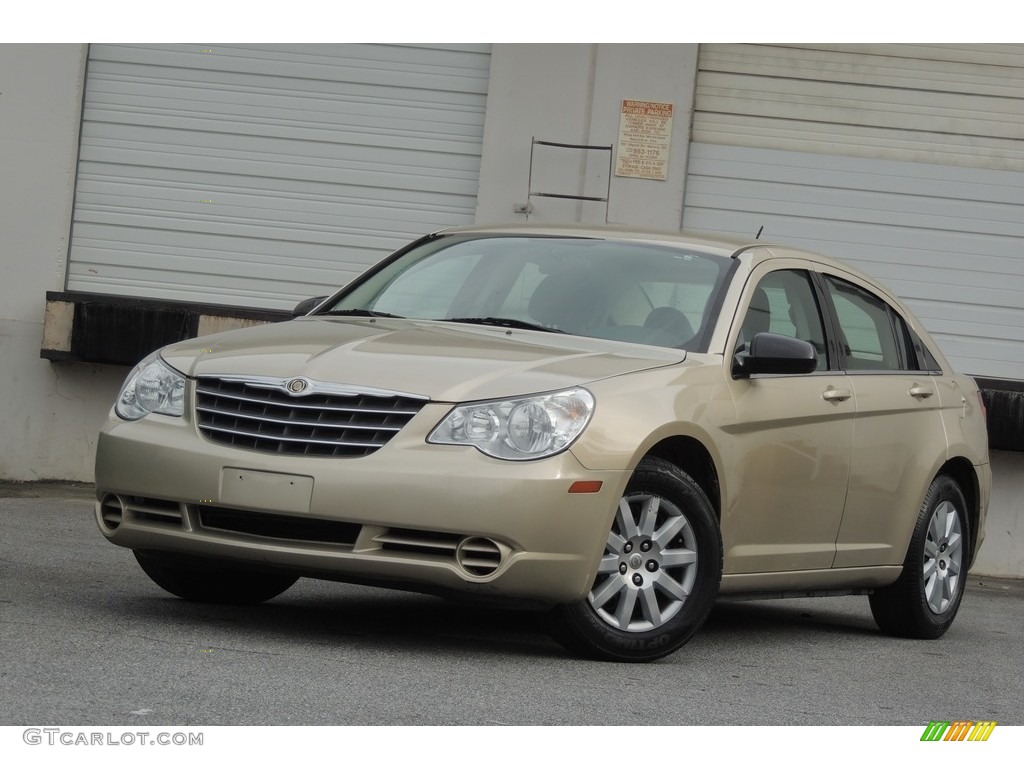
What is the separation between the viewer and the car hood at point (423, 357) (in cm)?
527

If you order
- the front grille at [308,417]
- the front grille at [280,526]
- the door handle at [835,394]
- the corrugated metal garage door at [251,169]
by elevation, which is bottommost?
the front grille at [280,526]

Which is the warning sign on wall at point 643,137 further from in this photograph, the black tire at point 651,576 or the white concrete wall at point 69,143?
the black tire at point 651,576

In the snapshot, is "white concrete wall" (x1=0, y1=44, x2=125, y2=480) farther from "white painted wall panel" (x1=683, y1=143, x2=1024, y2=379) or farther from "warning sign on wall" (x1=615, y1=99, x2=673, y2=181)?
"white painted wall panel" (x1=683, y1=143, x2=1024, y2=379)

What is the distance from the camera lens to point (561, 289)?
20.7 feet

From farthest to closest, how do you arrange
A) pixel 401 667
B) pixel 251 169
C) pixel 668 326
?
1. pixel 251 169
2. pixel 668 326
3. pixel 401 667

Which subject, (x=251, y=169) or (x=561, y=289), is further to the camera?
(x=251, y=169)

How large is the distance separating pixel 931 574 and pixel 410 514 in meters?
3.27

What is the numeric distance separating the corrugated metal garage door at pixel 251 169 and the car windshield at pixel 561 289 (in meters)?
6.47

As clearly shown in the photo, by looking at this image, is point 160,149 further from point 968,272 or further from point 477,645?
point 477,645

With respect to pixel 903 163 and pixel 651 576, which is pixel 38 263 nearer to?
pixel 903 163

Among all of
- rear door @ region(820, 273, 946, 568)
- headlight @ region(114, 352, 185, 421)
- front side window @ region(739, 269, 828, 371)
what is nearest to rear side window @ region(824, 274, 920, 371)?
rear door @ region(820, 273, 946, 568)

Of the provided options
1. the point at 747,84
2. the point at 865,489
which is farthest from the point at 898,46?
the point at 865,489

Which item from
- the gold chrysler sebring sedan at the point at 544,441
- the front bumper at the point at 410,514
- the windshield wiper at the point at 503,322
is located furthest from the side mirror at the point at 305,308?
the front bumper at the point at 410,514
